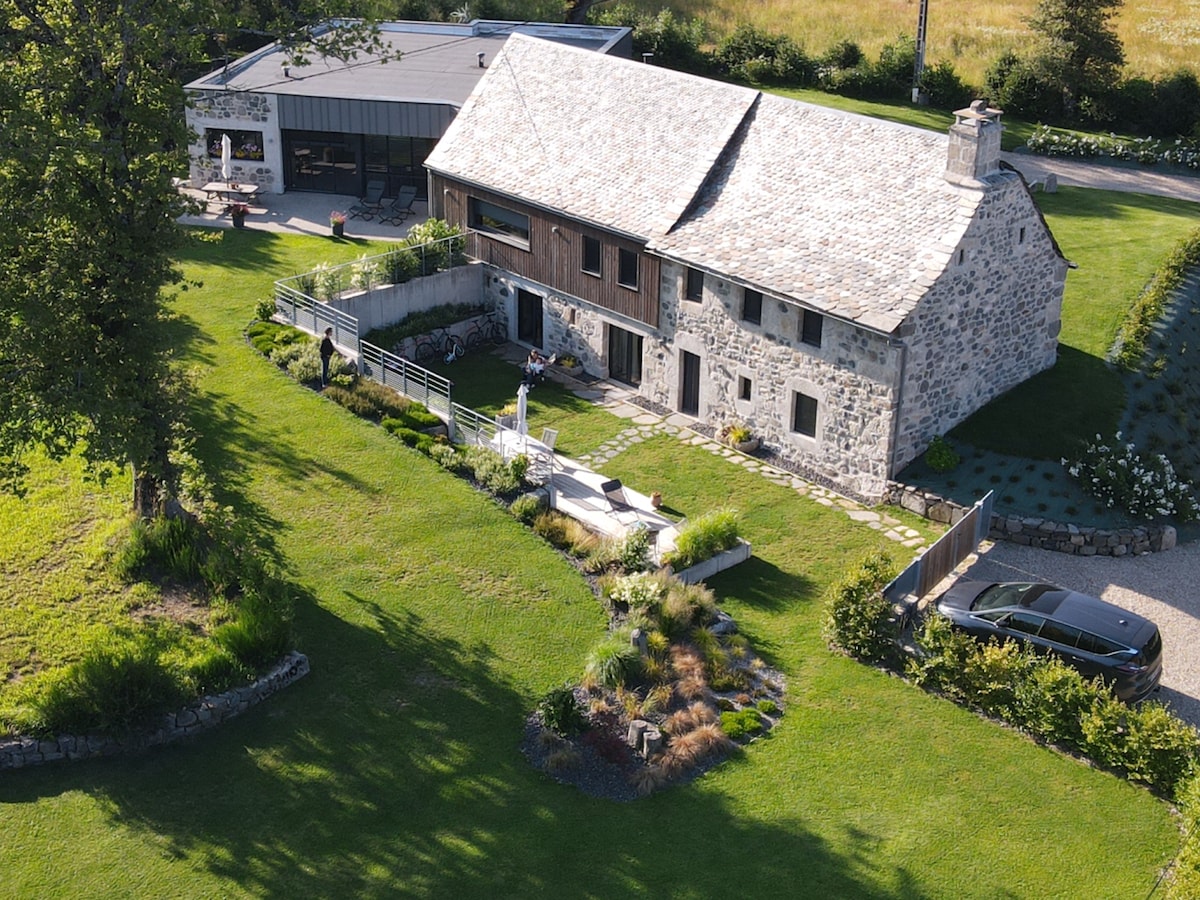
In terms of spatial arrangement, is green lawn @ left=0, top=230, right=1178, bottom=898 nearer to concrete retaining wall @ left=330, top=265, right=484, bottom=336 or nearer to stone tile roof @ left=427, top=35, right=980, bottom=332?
stone tile roof @ left=427, top=35, right=980, bottom=332

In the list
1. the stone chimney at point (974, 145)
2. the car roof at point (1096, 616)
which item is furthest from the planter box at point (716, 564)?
the stone chimney at point (974, 145)

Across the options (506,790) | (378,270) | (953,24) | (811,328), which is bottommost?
(506,790)

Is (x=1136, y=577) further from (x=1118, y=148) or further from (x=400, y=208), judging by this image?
(x=1118, y=148)

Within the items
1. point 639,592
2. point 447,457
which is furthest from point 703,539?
point 447,457

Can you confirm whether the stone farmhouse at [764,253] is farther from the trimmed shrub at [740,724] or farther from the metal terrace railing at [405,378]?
the trimmed shrub at [740,724]

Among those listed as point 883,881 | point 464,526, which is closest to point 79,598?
point 464,526

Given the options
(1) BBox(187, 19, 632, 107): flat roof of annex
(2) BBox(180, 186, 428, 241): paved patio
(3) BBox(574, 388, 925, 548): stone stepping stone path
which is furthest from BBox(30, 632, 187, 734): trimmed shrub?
(1) BBox(187, 19, 632, 107): flat roof of annex
